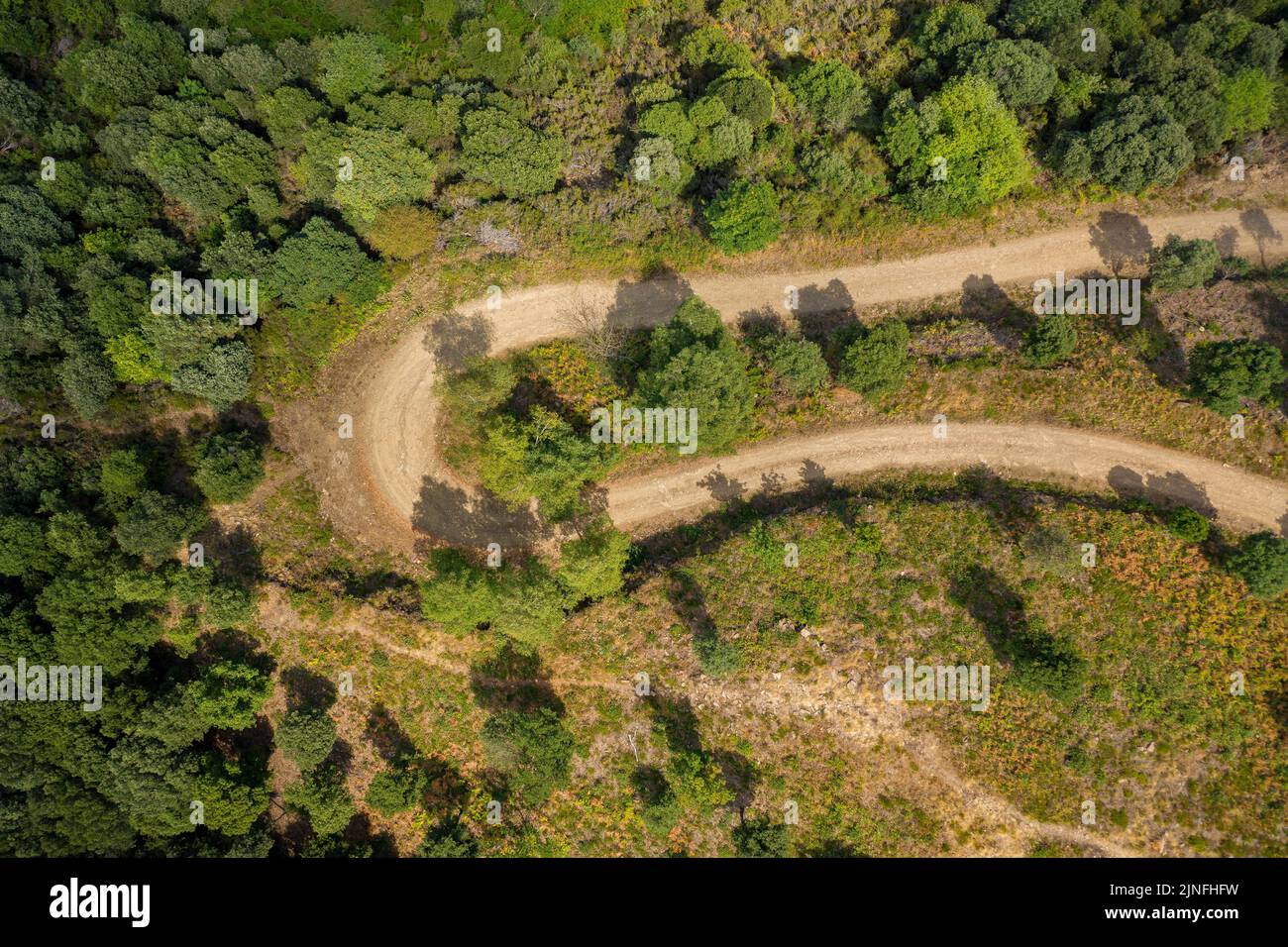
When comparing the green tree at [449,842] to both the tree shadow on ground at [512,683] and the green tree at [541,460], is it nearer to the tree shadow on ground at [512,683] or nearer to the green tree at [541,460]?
the tree shadow on ground at [512,683]

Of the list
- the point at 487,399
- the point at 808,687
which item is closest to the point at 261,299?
the point at 487,399

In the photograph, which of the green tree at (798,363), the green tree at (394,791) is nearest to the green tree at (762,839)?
the green tree at (394,791)

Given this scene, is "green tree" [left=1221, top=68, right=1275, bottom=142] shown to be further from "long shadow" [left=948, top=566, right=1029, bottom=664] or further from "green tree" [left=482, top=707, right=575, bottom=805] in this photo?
"green tree" [left=482, top=707, right=575, bottom=805]

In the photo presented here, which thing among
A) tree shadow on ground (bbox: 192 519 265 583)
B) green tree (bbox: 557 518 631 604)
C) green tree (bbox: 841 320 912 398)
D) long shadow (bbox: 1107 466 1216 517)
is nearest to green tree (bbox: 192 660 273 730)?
tree shadow on ground (bbox: 192 519 265 583)

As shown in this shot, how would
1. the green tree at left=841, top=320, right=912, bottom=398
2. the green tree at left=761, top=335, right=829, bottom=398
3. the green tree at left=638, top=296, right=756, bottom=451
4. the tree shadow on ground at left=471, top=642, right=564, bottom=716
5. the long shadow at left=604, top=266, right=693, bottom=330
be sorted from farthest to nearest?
the long shadow at left=604, top=266, right=693, bottom=330 → the tree shadow on ground at left=471, top=642, right=564, bottom=716 → the green tree at left=761, top=335, right=829, bottom=398 → the green tree at left=841, top=320, right=912, bottom=398 → the green tree at left=638, top=296, right=756, bottom=451
